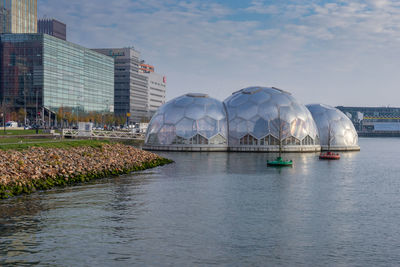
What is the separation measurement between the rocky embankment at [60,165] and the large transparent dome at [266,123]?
26.8 metres

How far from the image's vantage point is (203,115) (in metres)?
83.6

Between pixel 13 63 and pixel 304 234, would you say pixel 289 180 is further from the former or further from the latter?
pixel 13 63

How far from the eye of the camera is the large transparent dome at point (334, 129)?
94.9 metres

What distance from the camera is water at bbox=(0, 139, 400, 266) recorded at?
758 inches

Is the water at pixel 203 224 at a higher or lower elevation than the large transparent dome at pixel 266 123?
lower

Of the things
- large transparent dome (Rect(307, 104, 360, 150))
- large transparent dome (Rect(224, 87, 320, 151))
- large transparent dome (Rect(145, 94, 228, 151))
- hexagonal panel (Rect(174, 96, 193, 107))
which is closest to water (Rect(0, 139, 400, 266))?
large transparent dome (Rect(145, 94, 228, 151))

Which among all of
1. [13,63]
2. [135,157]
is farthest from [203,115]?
[13,63]

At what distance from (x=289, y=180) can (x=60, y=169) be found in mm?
19948

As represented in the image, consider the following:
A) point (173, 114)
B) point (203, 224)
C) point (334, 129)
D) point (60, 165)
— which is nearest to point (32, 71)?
point (173, 114)

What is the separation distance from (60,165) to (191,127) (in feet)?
137

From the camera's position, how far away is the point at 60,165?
138 ft

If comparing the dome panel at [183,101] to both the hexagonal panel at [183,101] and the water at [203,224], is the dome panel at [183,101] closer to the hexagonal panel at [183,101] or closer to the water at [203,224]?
the hexagonal panel at [183,101]

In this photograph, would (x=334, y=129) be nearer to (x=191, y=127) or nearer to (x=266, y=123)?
(x=266, y=123)

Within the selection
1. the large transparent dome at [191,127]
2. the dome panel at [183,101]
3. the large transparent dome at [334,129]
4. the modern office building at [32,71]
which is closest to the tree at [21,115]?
the modern office building at [32,71]
